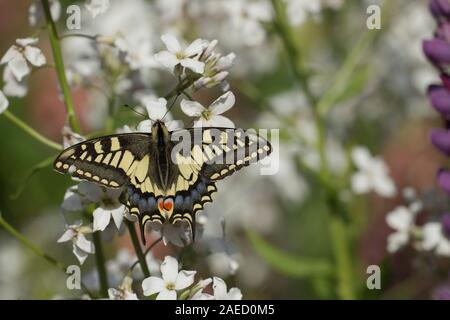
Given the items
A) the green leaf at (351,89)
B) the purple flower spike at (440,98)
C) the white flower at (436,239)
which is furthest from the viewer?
the green leaf at (351,89)

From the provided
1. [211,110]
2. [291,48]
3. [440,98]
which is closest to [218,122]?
[211,110]

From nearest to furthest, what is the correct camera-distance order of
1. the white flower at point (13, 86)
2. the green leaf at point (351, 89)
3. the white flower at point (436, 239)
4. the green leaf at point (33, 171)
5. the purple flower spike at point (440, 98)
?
the green leaf at point (33, 171), the white flower at point (13, 86), the purple flower spike at point (440, 98), the white flower at point (436, 239), the green leaf at point (351, 89)

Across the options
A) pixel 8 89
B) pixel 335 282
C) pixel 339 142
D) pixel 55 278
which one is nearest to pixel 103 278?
pixel 8 89

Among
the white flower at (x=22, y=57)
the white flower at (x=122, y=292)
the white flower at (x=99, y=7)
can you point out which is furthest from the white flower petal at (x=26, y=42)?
the white flower at (x=122, y=292)

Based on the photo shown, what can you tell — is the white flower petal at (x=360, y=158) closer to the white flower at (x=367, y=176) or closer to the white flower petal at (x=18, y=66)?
the white flower at (x=367, y=176)

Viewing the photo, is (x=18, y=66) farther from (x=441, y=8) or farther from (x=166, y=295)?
(x=441, y=8)

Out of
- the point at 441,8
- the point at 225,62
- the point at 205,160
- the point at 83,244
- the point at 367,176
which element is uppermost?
the point at 441,8

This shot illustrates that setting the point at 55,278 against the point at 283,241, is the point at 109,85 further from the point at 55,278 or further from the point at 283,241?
the point at 283,241
